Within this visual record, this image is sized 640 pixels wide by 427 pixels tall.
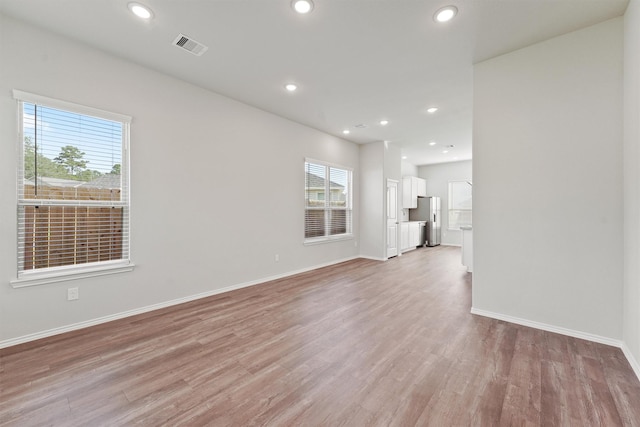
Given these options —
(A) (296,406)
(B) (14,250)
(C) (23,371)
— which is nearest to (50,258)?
(B) (14,250)

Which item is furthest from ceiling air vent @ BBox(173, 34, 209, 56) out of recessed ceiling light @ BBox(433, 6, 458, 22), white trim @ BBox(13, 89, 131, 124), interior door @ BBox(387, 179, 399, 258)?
interior door @ BBox(387, 179, 399, 258)

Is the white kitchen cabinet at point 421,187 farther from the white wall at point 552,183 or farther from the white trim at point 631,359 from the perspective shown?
the white trim at point 631,359

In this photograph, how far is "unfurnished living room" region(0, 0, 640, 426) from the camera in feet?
6.06

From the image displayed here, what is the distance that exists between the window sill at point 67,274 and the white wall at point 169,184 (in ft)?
0.19

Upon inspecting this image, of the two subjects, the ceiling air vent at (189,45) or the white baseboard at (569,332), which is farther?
the ceiling air vent at (189,45)

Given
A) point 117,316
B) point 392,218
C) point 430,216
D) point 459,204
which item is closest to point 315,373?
point 117,316

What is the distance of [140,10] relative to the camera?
7.57 ft

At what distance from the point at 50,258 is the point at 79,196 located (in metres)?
0.66

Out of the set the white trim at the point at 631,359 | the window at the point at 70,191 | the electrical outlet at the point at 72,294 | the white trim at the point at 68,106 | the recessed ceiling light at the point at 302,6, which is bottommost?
the white trim at the point at 631,359

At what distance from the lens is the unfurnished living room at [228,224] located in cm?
185

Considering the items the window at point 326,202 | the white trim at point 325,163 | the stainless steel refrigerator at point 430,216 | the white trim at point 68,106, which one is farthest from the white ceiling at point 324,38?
the stainless steel refrigerator at point 430,216

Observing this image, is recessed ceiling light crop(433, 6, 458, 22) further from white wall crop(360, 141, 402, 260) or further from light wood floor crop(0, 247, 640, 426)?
white wall crop(360, 141, 402, 260)

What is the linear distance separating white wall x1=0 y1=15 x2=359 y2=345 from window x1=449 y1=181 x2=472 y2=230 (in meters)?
6.46

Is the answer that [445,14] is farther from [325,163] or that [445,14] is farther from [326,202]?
[326,202]
